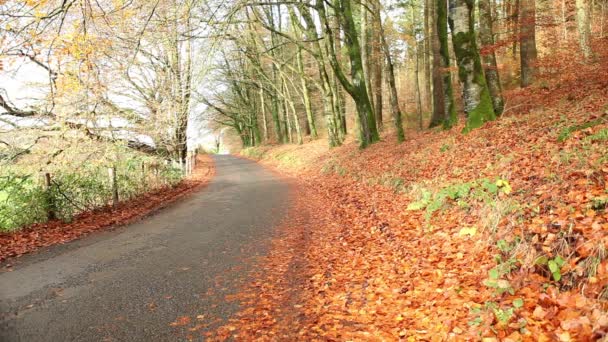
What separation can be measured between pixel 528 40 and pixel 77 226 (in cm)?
1714

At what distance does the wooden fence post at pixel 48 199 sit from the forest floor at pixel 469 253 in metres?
6.33

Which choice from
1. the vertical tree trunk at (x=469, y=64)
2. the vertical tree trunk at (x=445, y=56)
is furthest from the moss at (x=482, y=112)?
the vertical tree trunk at (x=445, y=56)

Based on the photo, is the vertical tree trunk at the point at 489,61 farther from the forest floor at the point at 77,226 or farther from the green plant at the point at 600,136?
the forest floor at the point at 77,226

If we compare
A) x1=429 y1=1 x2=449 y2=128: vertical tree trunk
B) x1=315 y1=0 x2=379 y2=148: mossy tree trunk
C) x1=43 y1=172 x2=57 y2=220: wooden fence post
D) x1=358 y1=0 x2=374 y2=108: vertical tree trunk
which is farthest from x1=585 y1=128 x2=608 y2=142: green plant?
x1=358 y1=0 x2=374 y2=108: vertical tree trunk

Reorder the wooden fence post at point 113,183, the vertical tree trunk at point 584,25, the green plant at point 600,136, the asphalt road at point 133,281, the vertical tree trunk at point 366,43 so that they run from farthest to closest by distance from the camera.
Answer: the vertical tree trunk at point 366,43 → the vertical tree trunk at point 584,25 → the wooden fence post at point 113,183 → the green plant at point 600,136 → the asphalt road at point 133,281

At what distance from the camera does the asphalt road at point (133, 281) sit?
4.25 metres

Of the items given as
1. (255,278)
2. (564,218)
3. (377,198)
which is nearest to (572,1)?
(377,198)

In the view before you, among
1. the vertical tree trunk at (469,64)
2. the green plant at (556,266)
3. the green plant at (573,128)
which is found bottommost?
the green plant at (556,266)

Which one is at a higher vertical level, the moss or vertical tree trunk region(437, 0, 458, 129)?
vertical tree trunk region(437, 0, 458, 129)

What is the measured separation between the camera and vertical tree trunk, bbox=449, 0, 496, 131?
10.3 meters

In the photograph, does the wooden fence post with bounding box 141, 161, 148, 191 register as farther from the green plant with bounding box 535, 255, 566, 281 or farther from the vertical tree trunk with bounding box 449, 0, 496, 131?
the green plant with bounding box 535, 255, 566, 281

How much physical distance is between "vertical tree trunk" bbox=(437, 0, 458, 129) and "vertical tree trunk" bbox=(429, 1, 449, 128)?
1.33 meters

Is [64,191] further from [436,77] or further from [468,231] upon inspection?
[436,77]

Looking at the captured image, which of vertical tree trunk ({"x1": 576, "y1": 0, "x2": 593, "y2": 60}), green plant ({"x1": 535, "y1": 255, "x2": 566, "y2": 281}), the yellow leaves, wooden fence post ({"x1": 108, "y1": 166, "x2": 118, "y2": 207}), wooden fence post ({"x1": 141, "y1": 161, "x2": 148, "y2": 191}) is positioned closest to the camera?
green plant ({"x1": 535, "y1": 255, "x2": 566, "y2": 281})
